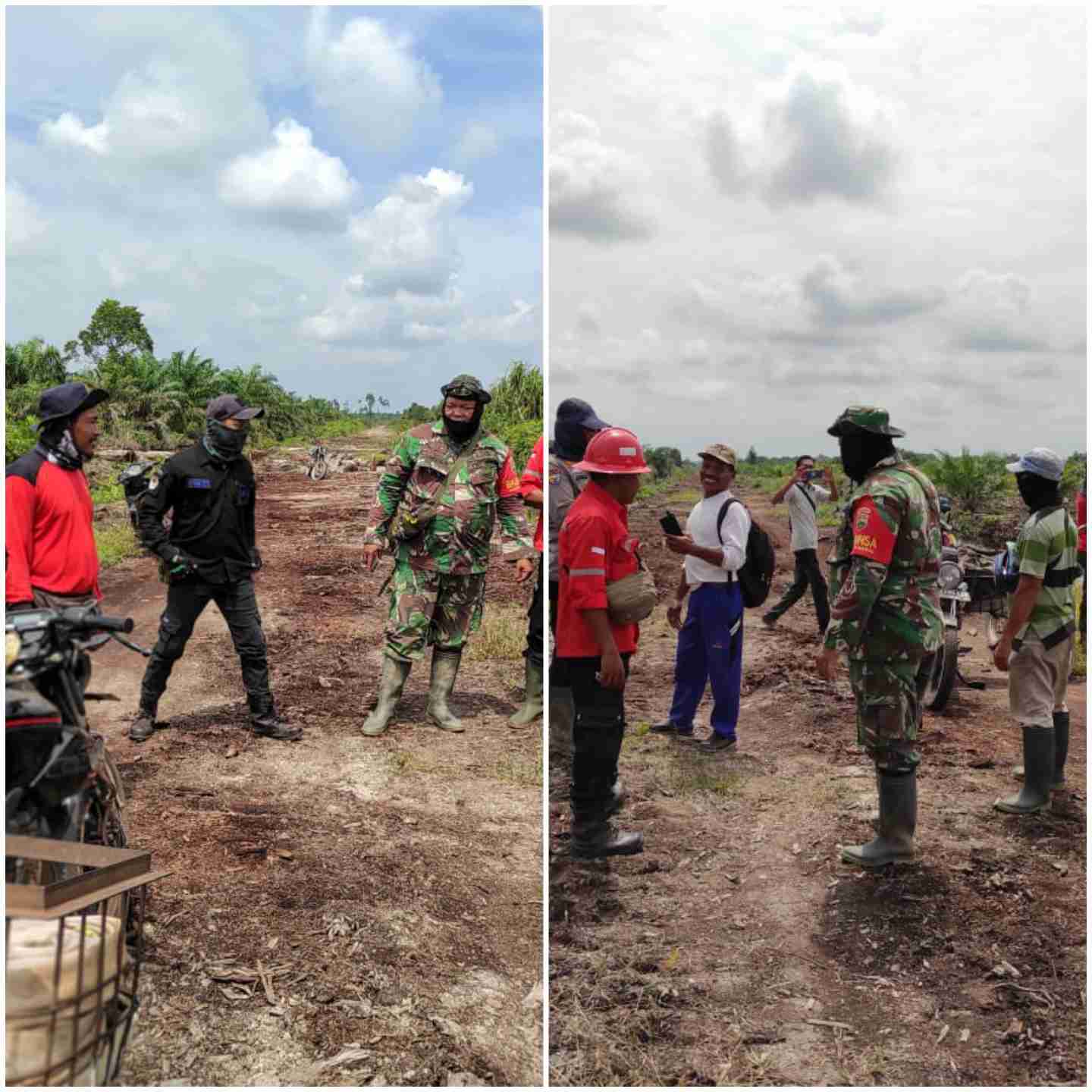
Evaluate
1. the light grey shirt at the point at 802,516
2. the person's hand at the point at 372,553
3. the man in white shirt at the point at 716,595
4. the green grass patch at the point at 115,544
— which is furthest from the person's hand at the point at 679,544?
the green grass patch at the point at 115,544

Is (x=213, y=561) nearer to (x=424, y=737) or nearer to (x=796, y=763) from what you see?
(x=424, y=737)

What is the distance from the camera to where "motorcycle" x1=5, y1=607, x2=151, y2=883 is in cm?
219

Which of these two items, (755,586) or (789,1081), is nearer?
(789,1081)

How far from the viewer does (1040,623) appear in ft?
13.6

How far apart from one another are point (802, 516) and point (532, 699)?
2.98 m

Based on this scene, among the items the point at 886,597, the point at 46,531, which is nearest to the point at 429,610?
the point at 46,531

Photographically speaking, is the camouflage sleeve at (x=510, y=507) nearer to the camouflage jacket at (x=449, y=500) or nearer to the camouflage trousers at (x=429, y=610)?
the camouflage jacket at (x=449, y=500)

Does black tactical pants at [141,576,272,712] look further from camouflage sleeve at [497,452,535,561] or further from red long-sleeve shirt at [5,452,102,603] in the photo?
red long-sleeve shirt at [5,452,102,603]

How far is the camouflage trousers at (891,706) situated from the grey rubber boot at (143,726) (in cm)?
326

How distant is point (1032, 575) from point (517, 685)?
9.92 ft

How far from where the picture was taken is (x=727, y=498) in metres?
5.07

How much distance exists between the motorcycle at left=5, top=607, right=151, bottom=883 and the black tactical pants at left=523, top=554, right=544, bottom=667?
3.08 m

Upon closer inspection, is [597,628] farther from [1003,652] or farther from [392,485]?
[392,485]

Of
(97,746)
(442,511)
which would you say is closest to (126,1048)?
(97,746)
